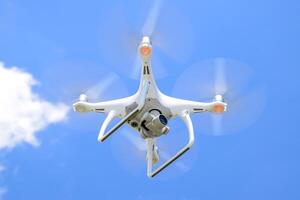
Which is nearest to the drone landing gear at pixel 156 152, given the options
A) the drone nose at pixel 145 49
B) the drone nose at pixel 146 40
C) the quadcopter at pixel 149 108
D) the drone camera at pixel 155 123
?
the quadcopter at pixel 149 108

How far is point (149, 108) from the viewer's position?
17.1m

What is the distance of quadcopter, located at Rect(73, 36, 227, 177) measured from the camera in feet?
54.7

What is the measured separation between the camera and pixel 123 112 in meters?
17.5

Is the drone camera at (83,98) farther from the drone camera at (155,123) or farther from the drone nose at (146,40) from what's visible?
the drone nose at (146,40)

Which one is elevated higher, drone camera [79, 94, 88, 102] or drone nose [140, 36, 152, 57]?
drone camera [79, 94, 88, 102]

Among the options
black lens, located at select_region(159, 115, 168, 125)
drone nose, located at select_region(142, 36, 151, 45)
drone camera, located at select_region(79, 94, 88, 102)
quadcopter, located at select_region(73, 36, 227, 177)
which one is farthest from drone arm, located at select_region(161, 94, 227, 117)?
drone camera, located at select_region(79, 94, 88, 102)

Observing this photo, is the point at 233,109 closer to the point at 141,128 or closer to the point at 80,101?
the point at 141,128

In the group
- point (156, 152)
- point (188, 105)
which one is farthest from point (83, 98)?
point (188, 105)

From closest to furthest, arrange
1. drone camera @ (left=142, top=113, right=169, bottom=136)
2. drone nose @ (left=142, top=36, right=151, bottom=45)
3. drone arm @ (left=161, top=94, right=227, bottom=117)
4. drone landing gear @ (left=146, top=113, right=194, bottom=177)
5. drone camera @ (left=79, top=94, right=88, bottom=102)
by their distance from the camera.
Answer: drone landing gear @ (left=146, top=113, right=194, bottom=177) < drone nose @ (left=142, top=36, right=151, bottom=45) < drone camera @ (left=142, top=113, right=169, bottom=136) < drone arm @ (left=161, top=94, right=227, bottom=117) < drone camera @ (left=79, top=94, right=88, bottom=102)

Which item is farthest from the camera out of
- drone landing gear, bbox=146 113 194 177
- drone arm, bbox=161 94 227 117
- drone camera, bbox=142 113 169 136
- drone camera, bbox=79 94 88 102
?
drone camera, bbox=79 94 88 102

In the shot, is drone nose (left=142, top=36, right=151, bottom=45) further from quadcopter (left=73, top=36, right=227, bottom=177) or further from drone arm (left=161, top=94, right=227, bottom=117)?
drone arm (left=161, top=94, right=227, bottom=117)

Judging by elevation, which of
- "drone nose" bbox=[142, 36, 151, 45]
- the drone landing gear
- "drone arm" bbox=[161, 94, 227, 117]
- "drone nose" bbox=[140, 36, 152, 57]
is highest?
"drone nose" bbox=[142, 36, 151, 45]

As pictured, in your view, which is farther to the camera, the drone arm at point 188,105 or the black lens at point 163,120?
the drone arm at point 188,105

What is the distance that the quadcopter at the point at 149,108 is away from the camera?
54.7ft
